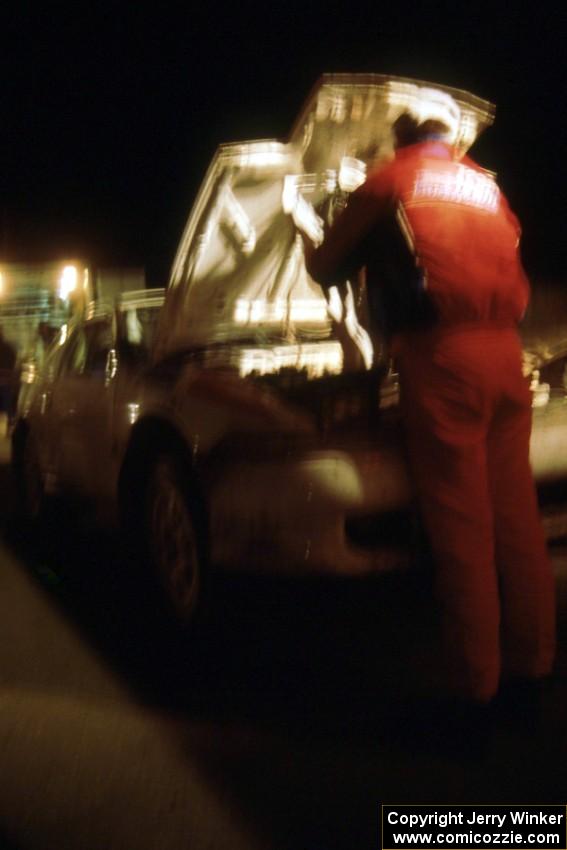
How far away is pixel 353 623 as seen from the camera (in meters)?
4.52

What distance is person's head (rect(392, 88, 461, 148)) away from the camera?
3367 mm

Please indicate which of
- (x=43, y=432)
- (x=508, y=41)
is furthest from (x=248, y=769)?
(x=508, y=41)

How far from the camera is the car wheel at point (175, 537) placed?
13.5 ft

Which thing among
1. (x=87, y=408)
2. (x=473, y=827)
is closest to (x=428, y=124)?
(x=473, y=827)

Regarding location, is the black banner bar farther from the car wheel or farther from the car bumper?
the car wheel

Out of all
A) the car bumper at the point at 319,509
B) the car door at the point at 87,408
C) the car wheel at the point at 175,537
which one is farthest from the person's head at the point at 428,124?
the car door at the point at 87,408

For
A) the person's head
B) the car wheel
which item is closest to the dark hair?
the person's head

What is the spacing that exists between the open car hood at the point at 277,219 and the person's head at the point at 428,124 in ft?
1.56

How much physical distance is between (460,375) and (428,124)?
33.6 inches

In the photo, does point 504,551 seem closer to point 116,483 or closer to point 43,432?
point 116,483

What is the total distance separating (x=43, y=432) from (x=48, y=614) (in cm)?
153

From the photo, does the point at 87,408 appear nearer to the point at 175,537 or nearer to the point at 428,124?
the point at 175,537

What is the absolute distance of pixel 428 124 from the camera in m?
3.37

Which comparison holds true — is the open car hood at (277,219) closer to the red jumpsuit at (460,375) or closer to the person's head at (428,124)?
the person's head at (428,124)
